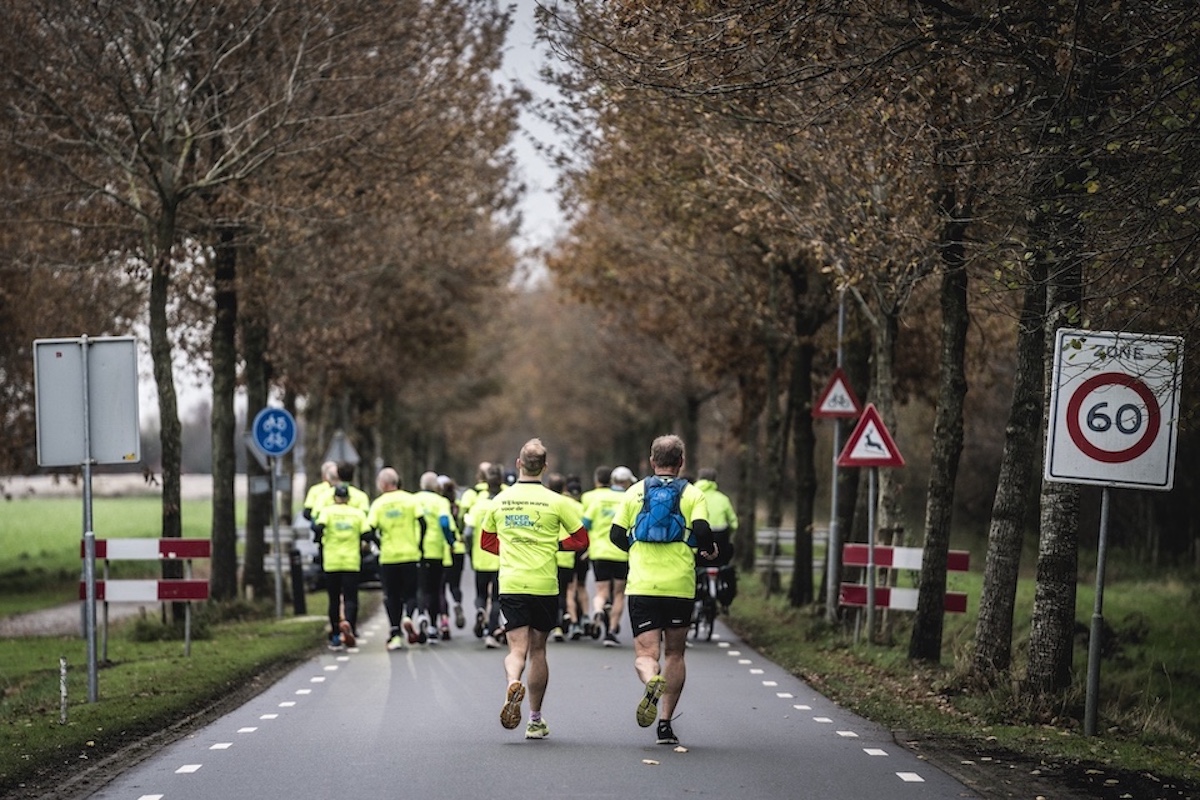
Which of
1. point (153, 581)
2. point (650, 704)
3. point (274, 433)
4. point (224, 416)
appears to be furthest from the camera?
point (224, 416)

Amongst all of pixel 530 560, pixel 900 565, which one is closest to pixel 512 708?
pixel 530 560

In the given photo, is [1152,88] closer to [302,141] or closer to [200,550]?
[200,550]

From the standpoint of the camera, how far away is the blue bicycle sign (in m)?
Answer: 25.5

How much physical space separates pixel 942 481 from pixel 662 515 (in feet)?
22.0

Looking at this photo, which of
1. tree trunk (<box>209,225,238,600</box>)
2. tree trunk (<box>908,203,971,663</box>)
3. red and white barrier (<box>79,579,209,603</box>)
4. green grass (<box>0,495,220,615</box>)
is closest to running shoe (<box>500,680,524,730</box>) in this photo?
tree trunk (<box>908,203,971,663</box>)

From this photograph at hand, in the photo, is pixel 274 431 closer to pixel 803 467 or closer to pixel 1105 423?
pixel 803 467

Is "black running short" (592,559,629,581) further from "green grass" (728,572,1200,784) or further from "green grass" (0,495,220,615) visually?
"green grass" (0,495,220,615)

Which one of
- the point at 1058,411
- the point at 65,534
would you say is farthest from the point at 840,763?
the point at 65,534

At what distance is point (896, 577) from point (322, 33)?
9634 mm

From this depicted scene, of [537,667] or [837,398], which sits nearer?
[537,667]

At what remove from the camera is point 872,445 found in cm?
1939

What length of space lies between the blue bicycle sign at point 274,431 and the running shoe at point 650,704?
14810mm

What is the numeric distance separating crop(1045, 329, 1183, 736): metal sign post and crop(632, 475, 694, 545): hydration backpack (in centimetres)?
269

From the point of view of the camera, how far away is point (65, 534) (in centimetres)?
5866
